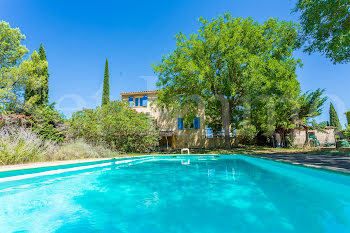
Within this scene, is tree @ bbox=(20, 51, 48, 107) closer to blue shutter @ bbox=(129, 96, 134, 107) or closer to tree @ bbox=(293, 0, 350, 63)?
blue shutter @ bbox=(129, 96, 134, 107)

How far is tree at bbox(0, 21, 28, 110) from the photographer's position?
53.9ft

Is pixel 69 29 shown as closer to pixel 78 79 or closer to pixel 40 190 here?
pixel 78 79

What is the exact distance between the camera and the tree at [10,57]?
1644 centimetres

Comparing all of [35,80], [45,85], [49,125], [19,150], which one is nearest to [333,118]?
[49,125]

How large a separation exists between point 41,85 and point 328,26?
76.0 ft

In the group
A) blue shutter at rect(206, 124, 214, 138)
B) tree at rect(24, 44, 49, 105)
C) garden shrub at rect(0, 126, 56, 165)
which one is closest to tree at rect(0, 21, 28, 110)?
tree at rect(24, 44, 49, 105)

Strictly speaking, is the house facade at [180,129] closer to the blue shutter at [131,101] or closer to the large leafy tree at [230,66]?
the blue shutter at [131,101]

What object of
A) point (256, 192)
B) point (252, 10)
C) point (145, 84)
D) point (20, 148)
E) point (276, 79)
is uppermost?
point (252, 10)

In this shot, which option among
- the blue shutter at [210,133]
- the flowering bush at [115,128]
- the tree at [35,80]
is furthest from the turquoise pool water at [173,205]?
the tree at [35,80]

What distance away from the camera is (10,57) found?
1938 cm

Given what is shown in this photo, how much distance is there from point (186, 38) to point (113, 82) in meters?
19.7

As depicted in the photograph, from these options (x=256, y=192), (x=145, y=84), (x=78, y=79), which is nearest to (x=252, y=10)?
(x=145, y=84)

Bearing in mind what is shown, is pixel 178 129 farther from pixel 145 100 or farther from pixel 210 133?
pixel 145 100

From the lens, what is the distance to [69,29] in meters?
16.1
